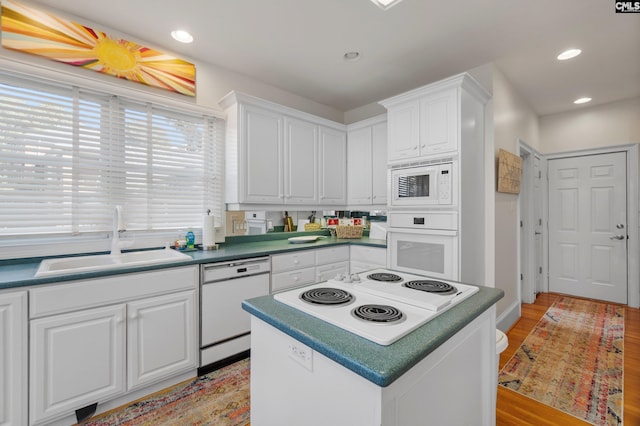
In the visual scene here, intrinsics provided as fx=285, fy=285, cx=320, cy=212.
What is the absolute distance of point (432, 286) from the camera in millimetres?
1367

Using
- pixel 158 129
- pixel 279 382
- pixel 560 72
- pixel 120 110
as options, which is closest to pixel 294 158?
pixel 158 129

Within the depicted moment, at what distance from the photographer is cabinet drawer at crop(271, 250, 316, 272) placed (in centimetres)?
260

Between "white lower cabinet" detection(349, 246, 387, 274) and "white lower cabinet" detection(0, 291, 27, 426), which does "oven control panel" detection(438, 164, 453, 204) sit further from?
"white lower cabinet" detection(0, 291, 27, 426)

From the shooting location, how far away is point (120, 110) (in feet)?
7.55

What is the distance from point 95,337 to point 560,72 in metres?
4.62

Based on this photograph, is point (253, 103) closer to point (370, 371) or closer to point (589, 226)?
point (370, 371)

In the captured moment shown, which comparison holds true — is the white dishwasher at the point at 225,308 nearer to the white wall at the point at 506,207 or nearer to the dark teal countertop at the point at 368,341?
the dark teal countertop at the point at 368,341


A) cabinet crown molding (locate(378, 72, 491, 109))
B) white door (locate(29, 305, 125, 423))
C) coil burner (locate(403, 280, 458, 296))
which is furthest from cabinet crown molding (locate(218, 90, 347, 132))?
coil burner (locate(403, 280, 458, 296))

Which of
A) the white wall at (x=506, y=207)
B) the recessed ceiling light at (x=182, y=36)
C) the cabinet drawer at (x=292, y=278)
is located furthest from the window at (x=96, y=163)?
the white wall at (x=506, y=207)

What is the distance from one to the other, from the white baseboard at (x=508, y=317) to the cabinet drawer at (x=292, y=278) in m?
1.95

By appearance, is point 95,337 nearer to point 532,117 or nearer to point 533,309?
point 533,309

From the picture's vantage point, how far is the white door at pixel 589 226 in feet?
12.5

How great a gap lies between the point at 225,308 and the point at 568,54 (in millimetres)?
3788

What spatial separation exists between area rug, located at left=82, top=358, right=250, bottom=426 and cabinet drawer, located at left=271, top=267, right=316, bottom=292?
2.46ft
